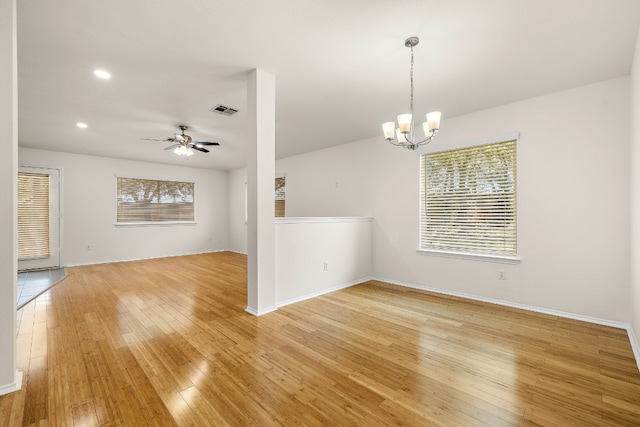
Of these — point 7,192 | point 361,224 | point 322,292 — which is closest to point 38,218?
point 7,192

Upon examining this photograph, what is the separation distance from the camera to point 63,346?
2445 mm

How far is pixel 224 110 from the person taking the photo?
4.02 m

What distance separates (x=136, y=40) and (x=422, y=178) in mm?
3918

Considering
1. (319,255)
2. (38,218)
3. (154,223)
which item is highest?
(38,218)

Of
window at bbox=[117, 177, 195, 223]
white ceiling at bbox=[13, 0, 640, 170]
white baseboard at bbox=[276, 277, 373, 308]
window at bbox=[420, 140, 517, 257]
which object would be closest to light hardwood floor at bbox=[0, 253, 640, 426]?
white baseboard at bbox=[276, 277, 373, 308]

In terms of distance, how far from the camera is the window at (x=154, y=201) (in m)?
7.06

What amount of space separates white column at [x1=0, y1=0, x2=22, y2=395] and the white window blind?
5612 mm

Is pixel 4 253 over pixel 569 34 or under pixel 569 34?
under

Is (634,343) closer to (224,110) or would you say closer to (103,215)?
(224,110)

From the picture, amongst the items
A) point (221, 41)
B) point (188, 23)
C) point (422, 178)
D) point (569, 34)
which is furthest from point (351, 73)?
point (422, 178)

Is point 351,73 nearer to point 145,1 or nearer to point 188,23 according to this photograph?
point 188,23

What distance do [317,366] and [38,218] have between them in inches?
281

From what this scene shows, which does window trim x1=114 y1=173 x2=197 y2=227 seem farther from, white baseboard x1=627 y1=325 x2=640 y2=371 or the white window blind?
white baseboard x1=627 y1=325 x2=640 y2=371

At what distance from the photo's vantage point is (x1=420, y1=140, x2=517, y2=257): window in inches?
143
